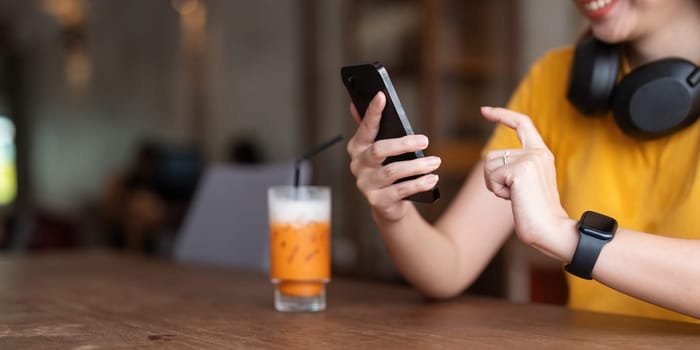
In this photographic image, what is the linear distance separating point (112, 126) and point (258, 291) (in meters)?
6.54

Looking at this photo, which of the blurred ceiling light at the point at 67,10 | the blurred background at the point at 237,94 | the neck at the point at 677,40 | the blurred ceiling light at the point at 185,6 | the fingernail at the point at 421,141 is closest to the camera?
the fingernail at the point at 421,141

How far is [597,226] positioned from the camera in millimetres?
941

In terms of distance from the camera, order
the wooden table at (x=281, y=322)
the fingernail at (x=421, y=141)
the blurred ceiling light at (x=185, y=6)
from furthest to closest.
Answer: the blurred ceiling light at (x=185, y=6), the fingernail at (x=421, y=141), the wooden table at (x=281, y=322)

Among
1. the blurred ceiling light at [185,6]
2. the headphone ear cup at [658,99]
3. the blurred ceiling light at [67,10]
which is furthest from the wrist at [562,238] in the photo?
the blurred ceiling light at [67,10]

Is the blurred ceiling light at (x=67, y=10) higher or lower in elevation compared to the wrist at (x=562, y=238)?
higher

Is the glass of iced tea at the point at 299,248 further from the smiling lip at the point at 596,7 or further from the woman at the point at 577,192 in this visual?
the smiling lip at the point at 596,7

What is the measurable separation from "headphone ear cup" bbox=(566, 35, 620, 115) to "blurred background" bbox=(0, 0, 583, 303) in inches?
78.8

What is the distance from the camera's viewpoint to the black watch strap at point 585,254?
933mm

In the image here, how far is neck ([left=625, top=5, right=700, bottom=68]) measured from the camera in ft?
4.02

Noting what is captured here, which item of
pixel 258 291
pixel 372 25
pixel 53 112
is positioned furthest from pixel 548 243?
pixel 53 112

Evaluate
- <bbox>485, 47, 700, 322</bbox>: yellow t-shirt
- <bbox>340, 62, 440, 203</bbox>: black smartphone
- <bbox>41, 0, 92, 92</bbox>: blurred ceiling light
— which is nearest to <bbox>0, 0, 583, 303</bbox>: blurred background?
<bbox>41, 0, 92, 92</bbox>: blurred ceiling light

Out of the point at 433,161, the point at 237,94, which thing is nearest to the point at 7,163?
the point at 237,94

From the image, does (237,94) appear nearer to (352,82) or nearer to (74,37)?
(74,37)

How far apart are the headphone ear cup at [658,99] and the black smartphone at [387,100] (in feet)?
1.06
